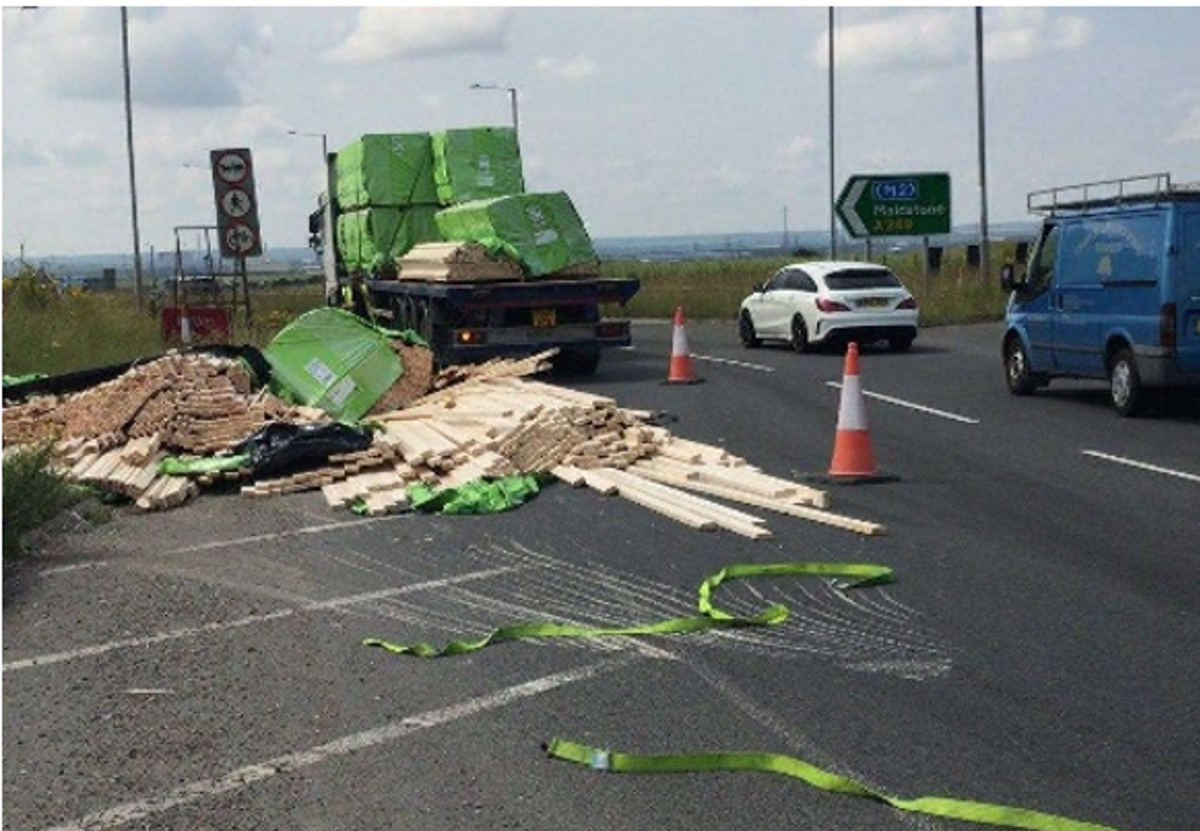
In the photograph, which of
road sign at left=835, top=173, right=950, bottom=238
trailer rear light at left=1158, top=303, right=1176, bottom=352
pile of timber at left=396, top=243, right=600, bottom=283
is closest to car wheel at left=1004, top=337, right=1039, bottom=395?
trailer rear light at left=1158, top=303, right=1176, bottom=352

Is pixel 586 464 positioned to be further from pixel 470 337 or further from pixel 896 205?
pixel 896 205

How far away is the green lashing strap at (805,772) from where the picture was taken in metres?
5.52

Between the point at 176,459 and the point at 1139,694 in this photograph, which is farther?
the point at 176,459

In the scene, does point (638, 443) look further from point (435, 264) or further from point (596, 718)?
point (435, 264)

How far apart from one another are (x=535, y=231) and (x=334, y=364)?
624cm

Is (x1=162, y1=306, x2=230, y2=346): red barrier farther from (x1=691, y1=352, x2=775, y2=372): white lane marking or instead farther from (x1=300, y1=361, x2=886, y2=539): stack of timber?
(x1=300, y1=361, x2=886, y2=539): stack of timber

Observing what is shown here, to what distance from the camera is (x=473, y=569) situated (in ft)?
33.7

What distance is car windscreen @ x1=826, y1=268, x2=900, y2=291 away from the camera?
2845cm

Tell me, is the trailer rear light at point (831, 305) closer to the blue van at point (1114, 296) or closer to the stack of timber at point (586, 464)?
the blue van at point (1114, 296)

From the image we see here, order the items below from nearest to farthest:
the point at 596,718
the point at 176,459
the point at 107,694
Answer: the point at 596,718
the point at 107,694
the point at 176,459

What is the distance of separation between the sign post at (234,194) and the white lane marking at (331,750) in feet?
57.6

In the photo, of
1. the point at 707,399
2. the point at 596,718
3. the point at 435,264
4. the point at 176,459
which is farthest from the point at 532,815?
the point at 435,264

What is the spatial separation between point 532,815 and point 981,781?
1466 mm

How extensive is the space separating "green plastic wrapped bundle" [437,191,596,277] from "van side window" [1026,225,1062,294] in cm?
693
